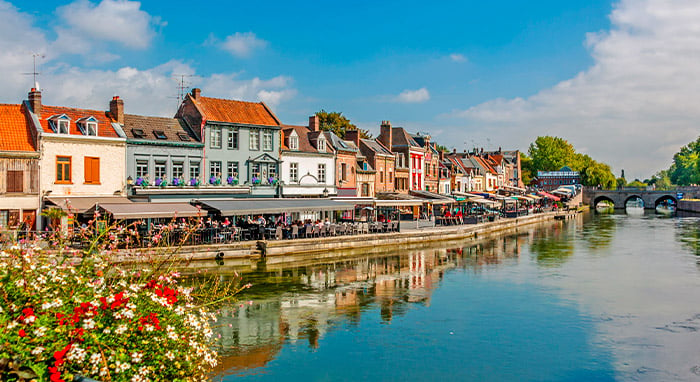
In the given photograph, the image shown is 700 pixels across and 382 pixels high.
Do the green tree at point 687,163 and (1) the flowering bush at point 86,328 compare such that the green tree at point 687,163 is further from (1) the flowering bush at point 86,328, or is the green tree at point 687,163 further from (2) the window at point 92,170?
(1) the flowering bush at point 86,328

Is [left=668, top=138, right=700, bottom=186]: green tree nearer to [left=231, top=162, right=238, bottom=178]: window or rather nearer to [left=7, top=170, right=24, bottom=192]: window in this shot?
[left=231, top=162, right=238, bottom=178]: window

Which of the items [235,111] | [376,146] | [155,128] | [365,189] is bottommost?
[365,189]

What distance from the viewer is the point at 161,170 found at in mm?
34000

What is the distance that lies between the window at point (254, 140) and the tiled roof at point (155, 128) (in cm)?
406

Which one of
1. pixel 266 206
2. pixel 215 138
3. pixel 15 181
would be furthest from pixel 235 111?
pixel 15 181

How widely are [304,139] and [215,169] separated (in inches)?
390

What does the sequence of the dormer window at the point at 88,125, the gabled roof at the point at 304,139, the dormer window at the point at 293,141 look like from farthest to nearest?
1. the gabled roof at the point at 304,139
2. the dormer window at the point at 293,141
3. the dormer window at the point at 88,125

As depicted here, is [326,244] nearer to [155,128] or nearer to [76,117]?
[155,128]

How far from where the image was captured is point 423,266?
99.2 feet

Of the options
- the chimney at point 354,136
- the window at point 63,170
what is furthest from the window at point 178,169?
the chimney at point 354,136


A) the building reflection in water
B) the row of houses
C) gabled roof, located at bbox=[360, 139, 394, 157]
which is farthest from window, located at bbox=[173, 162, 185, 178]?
gabled roof, located at bbox=[360, 139, 394, 157]

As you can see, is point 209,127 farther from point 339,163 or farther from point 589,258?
point 589,258

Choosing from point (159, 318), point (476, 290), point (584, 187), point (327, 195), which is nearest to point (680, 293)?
point (476, 290)

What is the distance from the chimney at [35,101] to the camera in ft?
98.8
